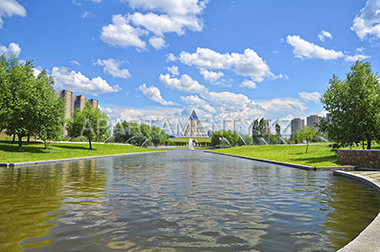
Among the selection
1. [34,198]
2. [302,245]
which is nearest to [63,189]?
[34,198]

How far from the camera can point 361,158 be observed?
21266mm

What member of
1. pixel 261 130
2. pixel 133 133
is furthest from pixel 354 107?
pixel 133 133

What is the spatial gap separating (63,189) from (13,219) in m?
4.97

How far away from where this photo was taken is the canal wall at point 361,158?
776 inches

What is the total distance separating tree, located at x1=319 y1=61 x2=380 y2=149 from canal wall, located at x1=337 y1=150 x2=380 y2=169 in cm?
397

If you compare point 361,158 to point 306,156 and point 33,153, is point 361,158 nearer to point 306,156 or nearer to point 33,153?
point 306,156

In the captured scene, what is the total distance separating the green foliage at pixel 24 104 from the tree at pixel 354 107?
38.2m

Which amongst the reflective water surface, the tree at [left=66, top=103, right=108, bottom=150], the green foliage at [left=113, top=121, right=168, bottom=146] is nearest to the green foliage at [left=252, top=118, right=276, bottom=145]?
the green foliage at [left=113, top=121, right=168, bottom=146]

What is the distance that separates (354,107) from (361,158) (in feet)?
27.7

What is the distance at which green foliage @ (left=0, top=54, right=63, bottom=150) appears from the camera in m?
33.9

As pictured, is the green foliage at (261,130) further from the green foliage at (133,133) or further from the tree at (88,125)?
the tree at (88,125)

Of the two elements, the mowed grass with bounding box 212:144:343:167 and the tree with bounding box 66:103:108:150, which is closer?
the mowed grass with bounding box 212:144:343:167

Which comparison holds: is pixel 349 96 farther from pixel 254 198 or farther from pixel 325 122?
pixel 254 198

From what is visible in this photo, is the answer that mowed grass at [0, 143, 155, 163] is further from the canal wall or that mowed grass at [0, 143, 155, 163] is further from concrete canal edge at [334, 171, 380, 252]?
the canal wall
